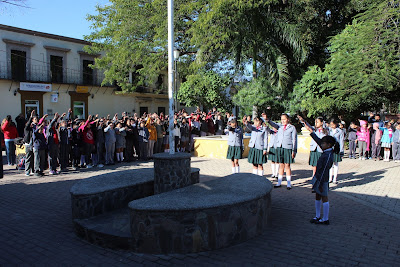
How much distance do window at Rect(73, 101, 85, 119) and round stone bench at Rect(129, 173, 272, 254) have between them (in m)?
25.1

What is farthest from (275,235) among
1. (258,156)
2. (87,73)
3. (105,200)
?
(87,73)

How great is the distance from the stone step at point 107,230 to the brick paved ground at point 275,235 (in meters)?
0.12

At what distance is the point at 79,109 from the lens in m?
28.6

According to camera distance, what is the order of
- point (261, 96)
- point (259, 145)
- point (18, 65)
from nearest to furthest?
point (259, 145) → point (261, 96) → point (18, 65)

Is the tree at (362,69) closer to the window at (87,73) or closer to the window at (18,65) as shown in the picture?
the window at (87,73)

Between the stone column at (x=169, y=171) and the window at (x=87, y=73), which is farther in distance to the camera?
the window at (x=87, y=73)

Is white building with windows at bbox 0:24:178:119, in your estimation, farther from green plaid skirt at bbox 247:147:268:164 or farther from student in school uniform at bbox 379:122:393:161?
student in school uniform at bbox 379:122:393:161

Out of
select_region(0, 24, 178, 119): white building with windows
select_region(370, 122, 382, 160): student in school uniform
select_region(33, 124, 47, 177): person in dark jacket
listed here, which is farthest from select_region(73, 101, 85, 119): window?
select_region(370, 122, 382, 160): student in school uniform

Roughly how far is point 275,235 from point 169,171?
209cm

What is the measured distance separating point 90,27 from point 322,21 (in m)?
15.6

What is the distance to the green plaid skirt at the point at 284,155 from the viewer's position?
8.51m

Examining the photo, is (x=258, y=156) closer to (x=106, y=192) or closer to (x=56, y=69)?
(x=106, y=192)

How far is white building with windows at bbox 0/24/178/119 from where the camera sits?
2352cm

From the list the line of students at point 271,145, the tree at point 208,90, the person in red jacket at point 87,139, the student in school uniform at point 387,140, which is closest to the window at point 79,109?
the tree at point 208,90
